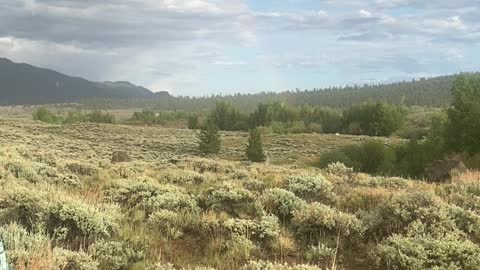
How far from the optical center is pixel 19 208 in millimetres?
6539

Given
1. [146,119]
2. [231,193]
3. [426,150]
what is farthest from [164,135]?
[231,193]

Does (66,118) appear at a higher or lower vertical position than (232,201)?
lower

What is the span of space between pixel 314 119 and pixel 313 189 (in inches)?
4288

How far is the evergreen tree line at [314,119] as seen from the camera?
9011 centimetres

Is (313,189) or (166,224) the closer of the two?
(166,224)

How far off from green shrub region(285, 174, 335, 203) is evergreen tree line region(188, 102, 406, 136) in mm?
70621

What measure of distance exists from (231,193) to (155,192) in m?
1.54

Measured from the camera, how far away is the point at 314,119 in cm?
11644

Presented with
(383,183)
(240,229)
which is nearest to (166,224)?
(240,229)

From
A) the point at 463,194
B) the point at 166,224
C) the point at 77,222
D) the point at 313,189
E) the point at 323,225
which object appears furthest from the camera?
the point at 313,189

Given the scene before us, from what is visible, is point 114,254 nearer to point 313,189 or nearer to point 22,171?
point 313,189

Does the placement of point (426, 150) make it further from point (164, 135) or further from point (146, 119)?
point (146, 119)

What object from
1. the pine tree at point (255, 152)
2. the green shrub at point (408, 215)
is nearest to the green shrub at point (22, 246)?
the green shrub at point (408, 215)

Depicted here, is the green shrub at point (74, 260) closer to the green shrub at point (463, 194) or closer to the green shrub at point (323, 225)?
the green shrub at point (323, 225)
